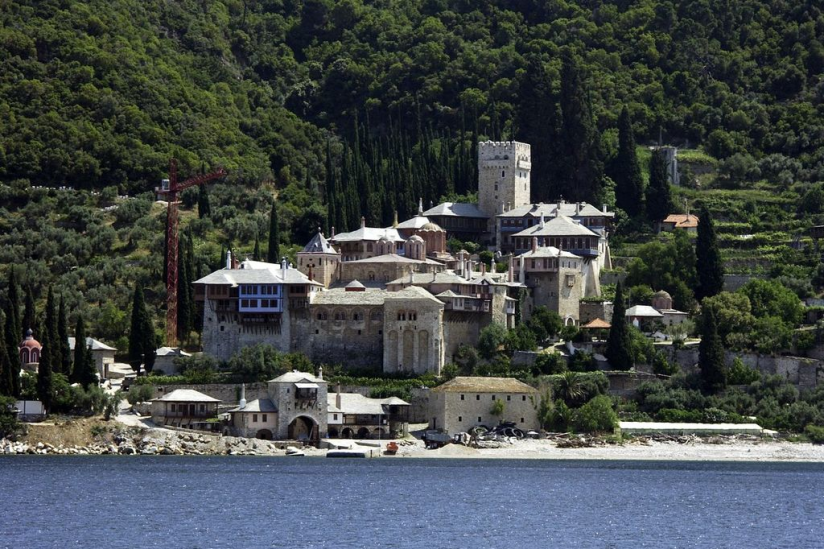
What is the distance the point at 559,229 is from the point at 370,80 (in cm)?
4697

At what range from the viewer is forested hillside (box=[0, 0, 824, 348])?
122m

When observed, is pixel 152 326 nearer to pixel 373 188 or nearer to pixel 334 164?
pixel 373 188

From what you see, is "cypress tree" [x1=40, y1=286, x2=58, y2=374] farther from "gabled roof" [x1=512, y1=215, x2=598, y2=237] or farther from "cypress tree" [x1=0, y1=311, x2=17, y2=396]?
"gabled roof" [x1=512, y1=215, x2=598, y2=237]

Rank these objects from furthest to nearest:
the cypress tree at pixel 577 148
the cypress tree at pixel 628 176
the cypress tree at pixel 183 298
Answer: the cypress tree at pixel 628 176
the cypress tree at pixel 577 148
the cypress tree at pixel 183 298

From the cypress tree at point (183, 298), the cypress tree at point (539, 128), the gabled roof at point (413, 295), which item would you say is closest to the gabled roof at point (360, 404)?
the gabled roof at point (413, 295)

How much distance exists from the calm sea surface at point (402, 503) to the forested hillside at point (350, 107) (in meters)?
24.8

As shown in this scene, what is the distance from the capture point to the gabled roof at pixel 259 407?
317ft

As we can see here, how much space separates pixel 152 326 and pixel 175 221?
30.1ft

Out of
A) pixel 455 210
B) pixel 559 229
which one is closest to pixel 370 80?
pixel 455 210

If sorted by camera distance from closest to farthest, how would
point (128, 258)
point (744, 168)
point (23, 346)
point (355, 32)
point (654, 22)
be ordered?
point (23, 346), point (128, 258), point (744, 168), point (654, 22), point (355, 32)

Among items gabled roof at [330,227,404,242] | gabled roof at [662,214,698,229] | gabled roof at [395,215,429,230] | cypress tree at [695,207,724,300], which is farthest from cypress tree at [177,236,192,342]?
gabled roof at [662,214,698,229]

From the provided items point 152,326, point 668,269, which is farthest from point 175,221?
point 668,269

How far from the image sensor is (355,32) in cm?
16850

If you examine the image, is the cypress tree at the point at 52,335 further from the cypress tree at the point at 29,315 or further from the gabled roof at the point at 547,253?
the gabled roof at the point at 547,253
